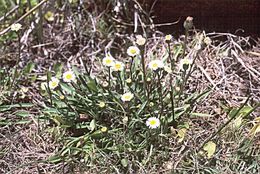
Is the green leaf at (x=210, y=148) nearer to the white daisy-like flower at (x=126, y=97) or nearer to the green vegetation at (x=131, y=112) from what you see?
the green vegetation at (x=131, y=112)

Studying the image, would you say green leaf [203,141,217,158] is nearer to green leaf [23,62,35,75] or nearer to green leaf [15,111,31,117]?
green leaf [15,111,31,117]

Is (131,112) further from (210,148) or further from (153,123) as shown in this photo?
(210,148)

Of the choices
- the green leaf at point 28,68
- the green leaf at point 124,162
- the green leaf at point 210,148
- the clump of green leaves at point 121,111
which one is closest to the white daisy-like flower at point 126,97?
the clump of green leaves at point 121,111

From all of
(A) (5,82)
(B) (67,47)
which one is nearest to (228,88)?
(B) (67,47)

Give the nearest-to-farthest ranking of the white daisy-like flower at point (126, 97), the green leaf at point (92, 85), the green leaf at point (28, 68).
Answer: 1. the white daisy-like flower at point (126, 97)
2. the green leaf at point (92, 85)
3. the green leaf at point (28, 68)

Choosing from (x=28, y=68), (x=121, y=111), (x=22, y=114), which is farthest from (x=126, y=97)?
(x=28, y=68)
